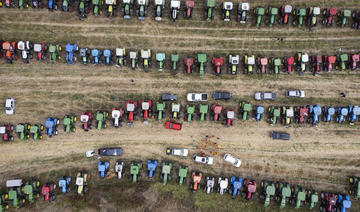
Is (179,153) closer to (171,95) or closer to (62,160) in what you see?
(171,95)

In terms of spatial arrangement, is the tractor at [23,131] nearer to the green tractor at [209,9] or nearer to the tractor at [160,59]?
the tractor at [160,59]

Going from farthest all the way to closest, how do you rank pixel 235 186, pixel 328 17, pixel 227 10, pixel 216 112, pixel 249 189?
pixel 328 17, pixel 227 10, pixel 216 112, pixel 235 186, pixel 249 189

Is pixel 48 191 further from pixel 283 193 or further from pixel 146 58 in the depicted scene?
pixel 283 193

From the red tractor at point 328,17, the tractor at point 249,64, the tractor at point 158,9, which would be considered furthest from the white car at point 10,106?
the red tractor at point 328,17

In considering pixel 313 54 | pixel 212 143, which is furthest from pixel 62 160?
pixel 313 54

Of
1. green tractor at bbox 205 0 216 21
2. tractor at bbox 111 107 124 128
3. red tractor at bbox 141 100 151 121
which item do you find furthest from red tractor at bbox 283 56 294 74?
tractor at bbox 111 107 124 128

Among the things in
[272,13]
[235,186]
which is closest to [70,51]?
[272,13]
